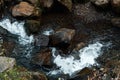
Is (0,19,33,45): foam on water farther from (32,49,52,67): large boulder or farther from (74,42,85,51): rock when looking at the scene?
(74,42,85,51): rock

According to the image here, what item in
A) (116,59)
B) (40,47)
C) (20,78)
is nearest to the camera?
(20,78)

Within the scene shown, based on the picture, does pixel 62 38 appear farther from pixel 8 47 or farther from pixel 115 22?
pixel 115 22

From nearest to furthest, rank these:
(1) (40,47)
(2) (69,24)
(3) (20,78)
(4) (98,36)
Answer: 1. (3) (20,78)
2. (1) (40,47)
3. (4) (98,36)
4. (2) (69,24)

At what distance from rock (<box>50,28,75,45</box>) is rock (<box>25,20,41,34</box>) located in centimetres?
87

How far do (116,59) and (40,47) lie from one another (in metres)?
2.61

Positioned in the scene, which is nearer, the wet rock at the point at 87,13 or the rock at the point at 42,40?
the rock at the point at 42,40

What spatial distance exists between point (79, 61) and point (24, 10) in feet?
10.9

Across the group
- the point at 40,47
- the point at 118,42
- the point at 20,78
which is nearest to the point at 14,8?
the point at 40,47

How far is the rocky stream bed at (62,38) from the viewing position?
9.05 meters

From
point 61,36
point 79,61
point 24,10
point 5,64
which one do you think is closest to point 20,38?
point 24,10

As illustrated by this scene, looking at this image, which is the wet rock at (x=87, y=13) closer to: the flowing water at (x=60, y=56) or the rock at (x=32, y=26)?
the flowing water at (x=60, y=56)

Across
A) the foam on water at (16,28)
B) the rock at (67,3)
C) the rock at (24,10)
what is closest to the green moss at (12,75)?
the foam on water at (16,28)

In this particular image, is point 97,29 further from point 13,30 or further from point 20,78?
point 20,78

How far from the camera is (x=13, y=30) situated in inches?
443
